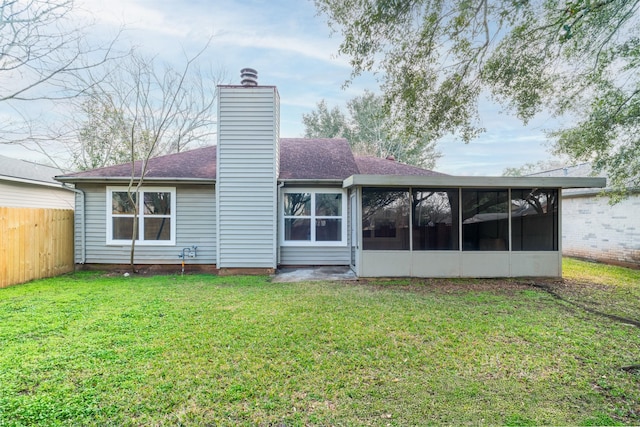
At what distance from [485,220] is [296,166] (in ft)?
18.6

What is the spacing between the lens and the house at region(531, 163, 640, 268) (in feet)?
31.2

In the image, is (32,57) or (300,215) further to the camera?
(300,215)

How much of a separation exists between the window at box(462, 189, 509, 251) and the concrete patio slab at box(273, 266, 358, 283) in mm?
3127

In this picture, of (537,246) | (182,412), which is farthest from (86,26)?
(537,246)

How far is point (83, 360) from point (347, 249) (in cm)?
672

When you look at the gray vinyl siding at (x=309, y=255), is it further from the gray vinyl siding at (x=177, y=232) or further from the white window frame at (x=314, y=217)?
the gray vinyl siding at (x=177, y=232)

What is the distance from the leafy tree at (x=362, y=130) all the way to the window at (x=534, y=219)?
16.0 meters

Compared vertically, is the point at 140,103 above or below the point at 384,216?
above

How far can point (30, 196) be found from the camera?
39.9 ft

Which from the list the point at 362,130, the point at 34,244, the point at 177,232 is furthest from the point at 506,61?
the point at 362,130

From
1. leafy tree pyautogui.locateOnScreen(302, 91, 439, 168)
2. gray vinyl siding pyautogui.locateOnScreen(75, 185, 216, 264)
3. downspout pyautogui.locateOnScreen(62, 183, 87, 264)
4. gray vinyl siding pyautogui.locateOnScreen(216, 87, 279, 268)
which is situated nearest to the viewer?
gray vinyl siding pyautogui.locateOnScreen(216, 87, 279, 268)

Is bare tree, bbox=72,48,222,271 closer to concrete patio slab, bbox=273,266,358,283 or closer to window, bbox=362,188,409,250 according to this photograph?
concrete patio slab, bbox=273,266,358,283

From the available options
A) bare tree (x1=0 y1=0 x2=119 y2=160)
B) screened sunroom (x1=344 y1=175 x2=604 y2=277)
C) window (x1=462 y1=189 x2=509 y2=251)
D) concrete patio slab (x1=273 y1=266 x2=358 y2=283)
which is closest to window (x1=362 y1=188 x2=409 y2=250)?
screened sunroom (x1=344 y1=175 x2=604 y2=277)

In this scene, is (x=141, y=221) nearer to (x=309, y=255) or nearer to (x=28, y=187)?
(x=309, y=255)
